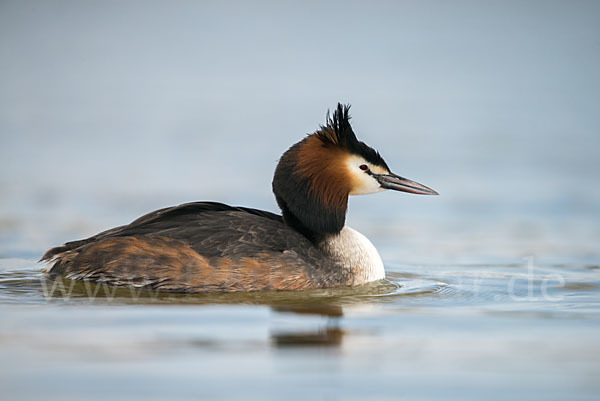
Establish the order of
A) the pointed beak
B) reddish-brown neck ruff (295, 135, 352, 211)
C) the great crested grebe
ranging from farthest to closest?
the pointed beak
reddish-brown neck ruff (295, 135, 352, 211)
the great crested grebe

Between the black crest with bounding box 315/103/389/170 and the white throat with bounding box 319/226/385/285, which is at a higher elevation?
the black crest with bounding box 315/103/389/170

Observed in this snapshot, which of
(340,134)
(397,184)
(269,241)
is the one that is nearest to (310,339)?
(269,241)

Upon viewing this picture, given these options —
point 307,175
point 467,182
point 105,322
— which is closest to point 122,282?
point 105,322

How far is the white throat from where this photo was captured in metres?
8.30

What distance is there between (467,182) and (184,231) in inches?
294

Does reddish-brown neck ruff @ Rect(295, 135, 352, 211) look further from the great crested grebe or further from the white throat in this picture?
the white throat

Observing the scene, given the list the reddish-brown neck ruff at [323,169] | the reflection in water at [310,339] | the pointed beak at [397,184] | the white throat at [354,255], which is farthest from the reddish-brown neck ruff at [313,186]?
the reflection in water at [310,339]

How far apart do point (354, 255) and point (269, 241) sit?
32.3 inches

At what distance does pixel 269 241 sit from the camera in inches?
314

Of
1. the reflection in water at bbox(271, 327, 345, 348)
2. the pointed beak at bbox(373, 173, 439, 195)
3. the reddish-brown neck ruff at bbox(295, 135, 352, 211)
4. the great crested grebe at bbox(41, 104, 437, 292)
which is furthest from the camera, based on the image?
the pointed beak at bbox(373, 173, 439, 195)

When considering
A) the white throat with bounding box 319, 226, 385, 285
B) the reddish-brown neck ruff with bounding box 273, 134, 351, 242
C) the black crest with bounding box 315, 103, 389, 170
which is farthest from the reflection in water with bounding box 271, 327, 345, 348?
the black crest with bounding box 315, 103, 389, 170

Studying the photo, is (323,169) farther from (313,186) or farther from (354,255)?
(354,255)

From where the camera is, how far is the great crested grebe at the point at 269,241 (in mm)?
7730

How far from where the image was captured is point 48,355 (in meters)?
5.68
